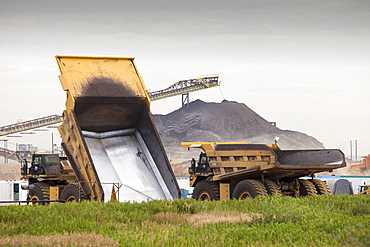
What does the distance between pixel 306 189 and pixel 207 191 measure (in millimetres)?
3490

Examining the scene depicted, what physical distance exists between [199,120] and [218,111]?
32.6ft

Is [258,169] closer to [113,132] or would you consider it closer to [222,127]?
[113,132]

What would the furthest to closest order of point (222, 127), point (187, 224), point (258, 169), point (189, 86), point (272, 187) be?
point (222, 127), point (189, 86), point (272, 187), point (258, 169), point (187, 224)

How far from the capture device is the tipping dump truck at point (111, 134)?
18062 mm

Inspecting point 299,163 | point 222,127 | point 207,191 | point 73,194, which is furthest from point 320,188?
point 222,127

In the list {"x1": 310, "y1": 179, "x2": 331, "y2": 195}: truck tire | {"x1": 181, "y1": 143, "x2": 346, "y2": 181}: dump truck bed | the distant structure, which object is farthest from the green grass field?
the distant structure

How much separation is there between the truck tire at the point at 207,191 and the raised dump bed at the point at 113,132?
8.07 ft

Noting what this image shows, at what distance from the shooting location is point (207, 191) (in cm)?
2134

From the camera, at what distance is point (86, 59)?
19219mm

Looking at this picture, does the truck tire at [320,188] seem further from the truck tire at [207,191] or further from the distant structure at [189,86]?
the distant structure at [189,86]

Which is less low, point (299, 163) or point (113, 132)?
point (113, 132)

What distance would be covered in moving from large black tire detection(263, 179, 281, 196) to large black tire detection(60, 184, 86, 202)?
5.83 metres

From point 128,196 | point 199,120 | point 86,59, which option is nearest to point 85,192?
point 128,196

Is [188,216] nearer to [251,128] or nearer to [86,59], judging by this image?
[86,59]
